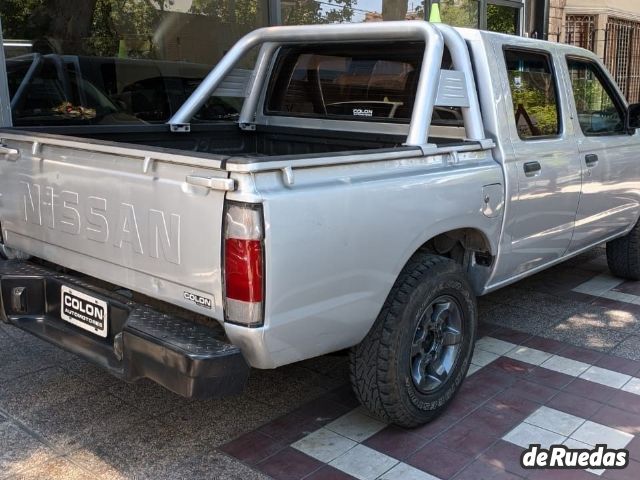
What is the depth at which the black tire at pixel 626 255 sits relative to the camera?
214 inches

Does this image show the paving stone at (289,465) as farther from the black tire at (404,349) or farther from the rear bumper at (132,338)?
the rear bumper at (132,338)

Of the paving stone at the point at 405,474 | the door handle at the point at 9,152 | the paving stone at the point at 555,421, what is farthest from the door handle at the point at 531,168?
the door handle at the point at 9,152

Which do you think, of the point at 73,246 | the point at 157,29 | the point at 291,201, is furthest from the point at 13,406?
the point at 157,29

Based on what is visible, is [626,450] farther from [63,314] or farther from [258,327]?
[63,314]

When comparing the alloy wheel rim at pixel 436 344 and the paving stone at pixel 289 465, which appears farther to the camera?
the alloy wheel rim at pixel 436 344

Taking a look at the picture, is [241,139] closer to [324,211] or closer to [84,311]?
[84,311]

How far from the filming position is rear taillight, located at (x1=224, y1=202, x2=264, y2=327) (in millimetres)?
2332

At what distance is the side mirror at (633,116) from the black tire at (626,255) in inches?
35.6

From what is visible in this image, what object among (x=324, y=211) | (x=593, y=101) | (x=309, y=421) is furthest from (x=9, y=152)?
(x=593, y=101)

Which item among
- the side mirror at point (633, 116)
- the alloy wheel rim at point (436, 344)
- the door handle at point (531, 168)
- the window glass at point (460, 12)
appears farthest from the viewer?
the window glass at point (460, 12)

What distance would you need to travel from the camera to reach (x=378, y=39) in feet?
12.4

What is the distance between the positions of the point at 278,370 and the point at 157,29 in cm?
446

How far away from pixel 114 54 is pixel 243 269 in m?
5.06

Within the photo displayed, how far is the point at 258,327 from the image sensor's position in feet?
7.92
